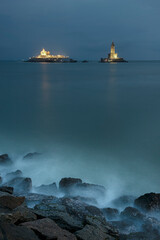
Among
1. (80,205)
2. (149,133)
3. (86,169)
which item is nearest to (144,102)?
(149,133)

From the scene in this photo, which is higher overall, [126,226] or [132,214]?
[132,214]

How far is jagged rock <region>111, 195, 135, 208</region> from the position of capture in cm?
653

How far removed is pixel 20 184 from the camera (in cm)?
711

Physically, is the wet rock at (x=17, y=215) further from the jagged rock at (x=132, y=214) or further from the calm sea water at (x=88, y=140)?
the calm sea water at (x=88, y=140)

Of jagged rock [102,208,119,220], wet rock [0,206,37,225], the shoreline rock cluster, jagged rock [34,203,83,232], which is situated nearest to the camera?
the shoreline rock cluster

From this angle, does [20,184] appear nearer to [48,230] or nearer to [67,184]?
[67,184]

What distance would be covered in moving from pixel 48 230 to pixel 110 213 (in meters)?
2.29

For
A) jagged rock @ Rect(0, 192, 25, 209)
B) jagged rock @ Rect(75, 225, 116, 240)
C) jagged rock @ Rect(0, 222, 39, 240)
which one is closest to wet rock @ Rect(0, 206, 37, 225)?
jagged rock @ Rect(0, 192, 25, 209)

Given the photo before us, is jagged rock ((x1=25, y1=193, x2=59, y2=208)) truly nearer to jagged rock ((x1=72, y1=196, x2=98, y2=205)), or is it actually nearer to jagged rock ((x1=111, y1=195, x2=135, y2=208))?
jagged rock ((x1=72, y1=196, x2=98, y2=205))

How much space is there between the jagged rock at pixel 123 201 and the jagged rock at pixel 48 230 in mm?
2776

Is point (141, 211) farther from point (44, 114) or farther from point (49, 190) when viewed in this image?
point (44, 114)

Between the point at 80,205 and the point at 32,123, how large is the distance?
930cm

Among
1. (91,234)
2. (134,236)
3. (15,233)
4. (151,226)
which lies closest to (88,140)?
(151,226)

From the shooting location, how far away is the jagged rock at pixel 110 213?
5856mm
